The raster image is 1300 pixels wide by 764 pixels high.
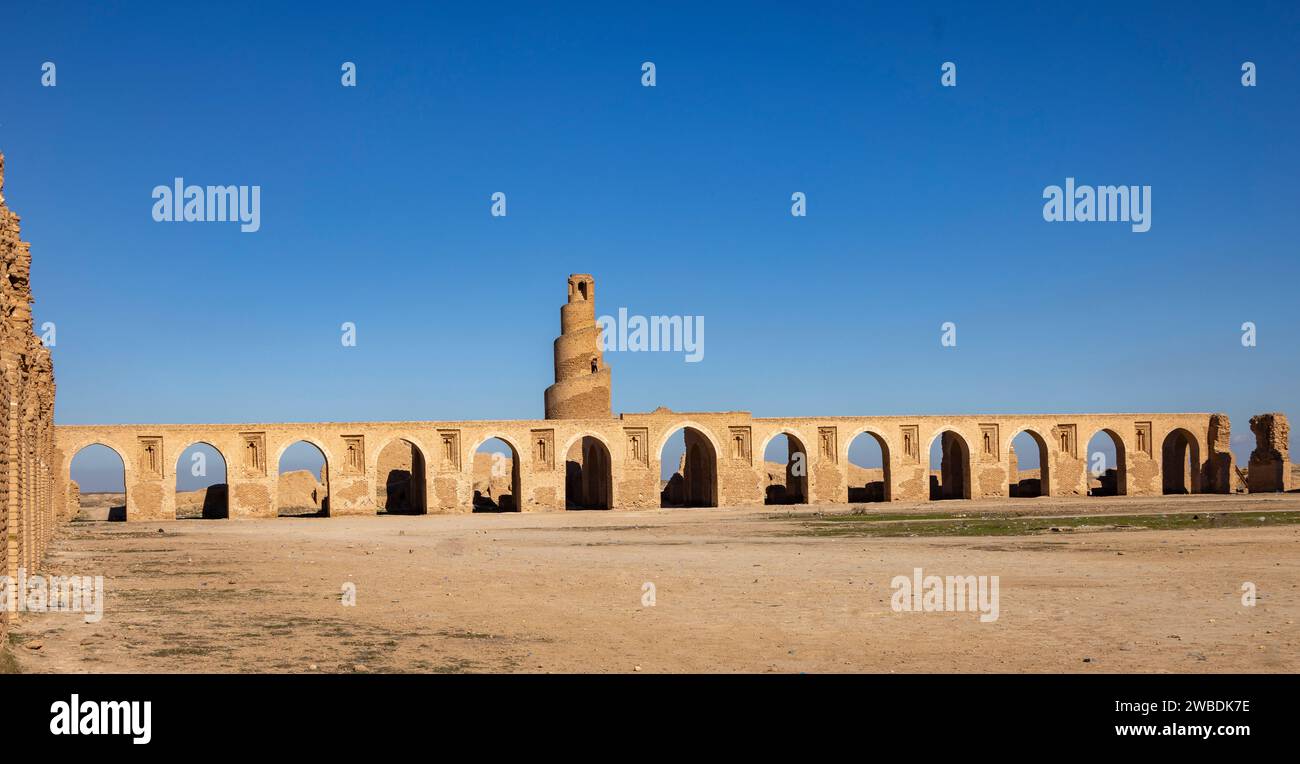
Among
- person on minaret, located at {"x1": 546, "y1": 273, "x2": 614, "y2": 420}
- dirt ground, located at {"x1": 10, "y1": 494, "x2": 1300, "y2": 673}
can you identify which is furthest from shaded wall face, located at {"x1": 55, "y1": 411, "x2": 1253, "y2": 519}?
dirt ground, located at {"x1": 10, "y1": 494, "x2": 1300, "y2": 673}

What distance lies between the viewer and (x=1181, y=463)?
44.6 m

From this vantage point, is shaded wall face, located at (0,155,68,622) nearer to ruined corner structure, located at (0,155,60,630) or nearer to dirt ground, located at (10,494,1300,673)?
ruined corner structure, located at (0,155,60,630)

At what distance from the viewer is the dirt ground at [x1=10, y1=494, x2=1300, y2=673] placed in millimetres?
8586

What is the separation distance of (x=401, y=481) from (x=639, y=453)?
1097 centimetres

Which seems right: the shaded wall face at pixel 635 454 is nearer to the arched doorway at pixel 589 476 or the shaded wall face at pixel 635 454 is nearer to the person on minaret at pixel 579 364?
the arched doorway at pixel 589 476

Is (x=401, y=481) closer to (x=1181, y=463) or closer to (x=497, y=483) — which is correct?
(x=497, y=483)

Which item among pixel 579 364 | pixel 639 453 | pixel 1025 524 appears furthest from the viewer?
pixel 579 364

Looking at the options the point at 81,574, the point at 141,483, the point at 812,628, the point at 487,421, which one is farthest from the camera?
the point at 487,421

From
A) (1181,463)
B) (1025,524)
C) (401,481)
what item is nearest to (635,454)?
(401,481)

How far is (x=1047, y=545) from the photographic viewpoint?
19.0 m

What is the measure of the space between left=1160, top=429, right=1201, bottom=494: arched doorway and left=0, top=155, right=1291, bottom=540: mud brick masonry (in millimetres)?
60

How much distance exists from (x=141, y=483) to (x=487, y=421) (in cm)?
1106
